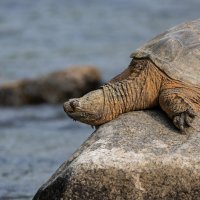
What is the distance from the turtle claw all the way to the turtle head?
562 millimetres

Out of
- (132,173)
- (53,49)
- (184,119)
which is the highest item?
(184,119)

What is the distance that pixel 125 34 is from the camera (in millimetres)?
18422

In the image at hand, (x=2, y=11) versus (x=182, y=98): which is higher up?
(x=182, y=98)

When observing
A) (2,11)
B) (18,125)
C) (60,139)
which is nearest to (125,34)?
(2,11)

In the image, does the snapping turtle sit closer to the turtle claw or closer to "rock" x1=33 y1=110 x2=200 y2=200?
the turtle claw

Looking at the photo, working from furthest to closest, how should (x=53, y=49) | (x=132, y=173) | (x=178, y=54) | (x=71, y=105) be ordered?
(x=53, y=49) → (x=178, y=54) → (x=71, y=105) → (x=132, y=173)

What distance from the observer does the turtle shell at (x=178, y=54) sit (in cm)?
599

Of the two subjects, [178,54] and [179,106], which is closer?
[179,106]

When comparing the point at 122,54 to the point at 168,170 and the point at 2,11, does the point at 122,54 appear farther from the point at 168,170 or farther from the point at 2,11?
the point at 168,170

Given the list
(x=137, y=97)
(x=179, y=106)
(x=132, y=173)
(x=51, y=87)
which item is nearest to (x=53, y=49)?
(x=51, y=87)

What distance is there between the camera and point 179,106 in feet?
19.0

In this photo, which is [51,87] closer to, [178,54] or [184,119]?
[178,54]

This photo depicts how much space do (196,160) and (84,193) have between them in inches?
27.6

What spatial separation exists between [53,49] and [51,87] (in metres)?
4.04
